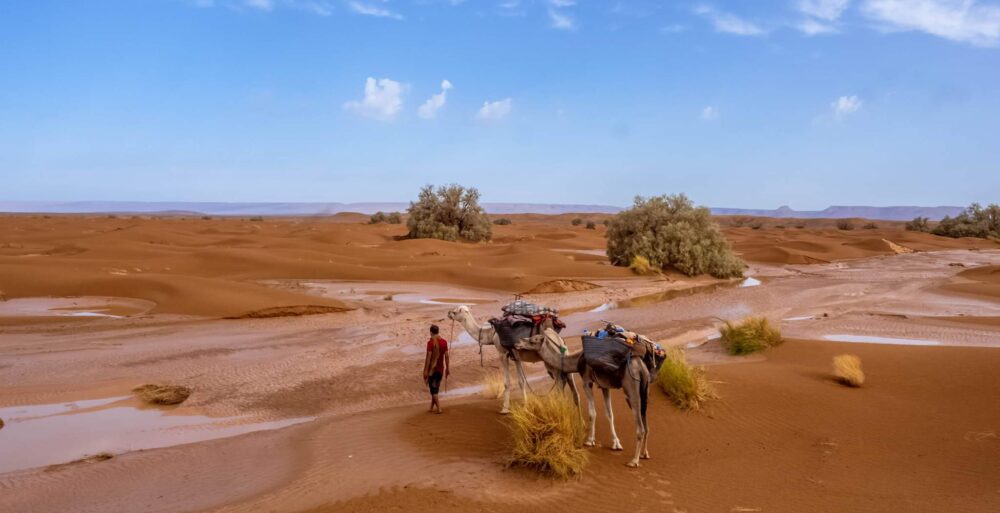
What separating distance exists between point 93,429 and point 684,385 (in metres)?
8.84

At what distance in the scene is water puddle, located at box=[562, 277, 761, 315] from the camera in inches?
853

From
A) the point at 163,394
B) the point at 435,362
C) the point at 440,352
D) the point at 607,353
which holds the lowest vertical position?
the point at 163,394

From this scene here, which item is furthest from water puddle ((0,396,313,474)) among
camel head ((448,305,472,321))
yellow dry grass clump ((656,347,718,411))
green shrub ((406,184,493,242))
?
green shrub ((406,184,493,242))

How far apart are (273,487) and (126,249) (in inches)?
1156

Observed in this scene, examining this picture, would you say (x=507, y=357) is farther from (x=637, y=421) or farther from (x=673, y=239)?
(x=673, y=239)

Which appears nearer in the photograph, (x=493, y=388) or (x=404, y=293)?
(x=493, y=388)

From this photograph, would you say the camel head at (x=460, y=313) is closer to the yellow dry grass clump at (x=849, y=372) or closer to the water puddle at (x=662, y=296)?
the yellow dry grass clump at (x=849, y=372)

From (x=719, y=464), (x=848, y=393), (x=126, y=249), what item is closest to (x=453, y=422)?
(x=719, y=464)

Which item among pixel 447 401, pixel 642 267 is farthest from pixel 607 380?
pixel 642 267

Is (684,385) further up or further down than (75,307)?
further up

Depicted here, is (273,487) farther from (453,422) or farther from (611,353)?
(611,353)

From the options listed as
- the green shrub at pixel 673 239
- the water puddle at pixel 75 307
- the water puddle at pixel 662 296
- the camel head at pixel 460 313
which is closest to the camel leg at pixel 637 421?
the camel head at pixel 460 313

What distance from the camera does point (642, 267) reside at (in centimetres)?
3052

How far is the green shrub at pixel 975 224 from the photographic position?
61156 millimetres
